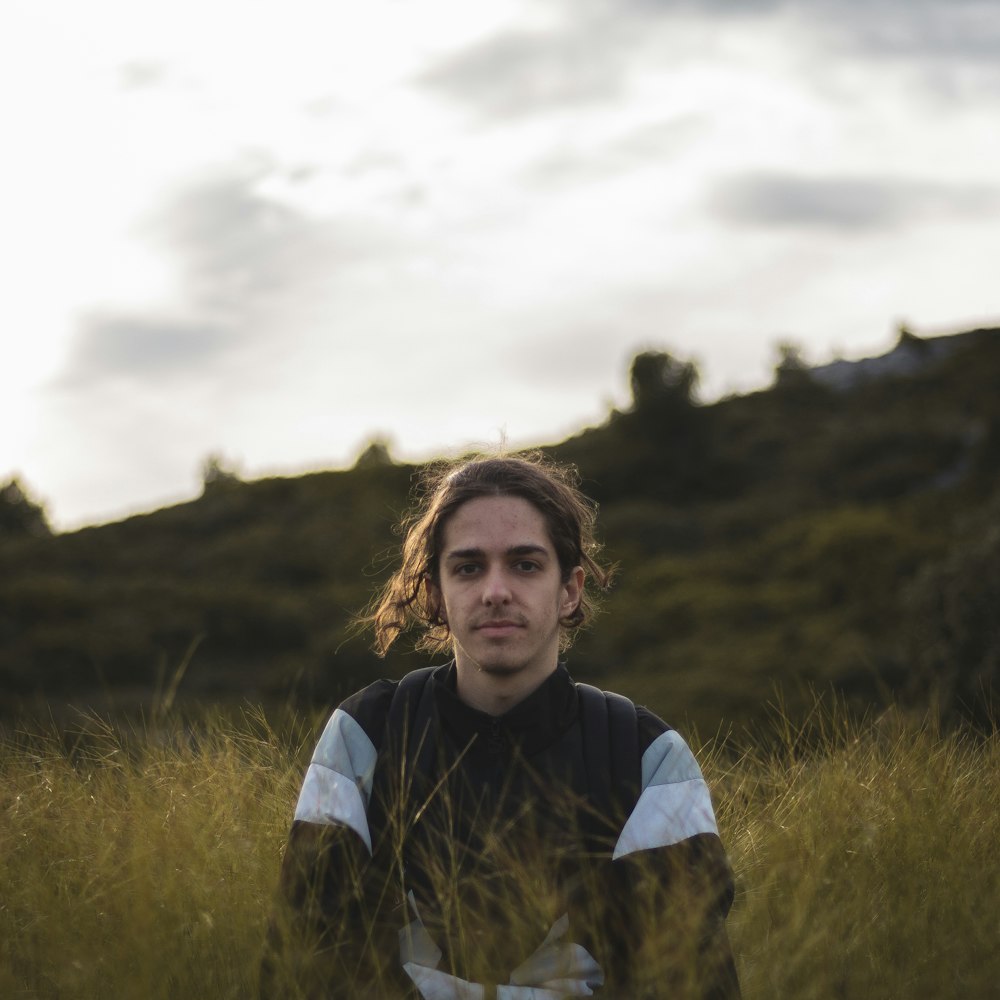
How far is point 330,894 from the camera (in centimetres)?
273

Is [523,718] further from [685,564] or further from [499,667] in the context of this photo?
[685,564]

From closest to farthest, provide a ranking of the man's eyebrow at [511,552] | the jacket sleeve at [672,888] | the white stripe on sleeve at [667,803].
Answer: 1. the jacket sleeve at [672,888]
2. the white stripe on sleeve at [667,803]
3. the man's eyebrow at [511,552]

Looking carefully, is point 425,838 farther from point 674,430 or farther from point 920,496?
point 674,430

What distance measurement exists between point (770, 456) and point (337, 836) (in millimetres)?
29308

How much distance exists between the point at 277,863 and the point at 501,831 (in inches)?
36.4

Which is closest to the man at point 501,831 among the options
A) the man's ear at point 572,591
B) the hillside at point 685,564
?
the man's ear at point 572,591

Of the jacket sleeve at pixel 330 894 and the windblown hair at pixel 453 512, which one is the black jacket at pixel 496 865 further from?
the windblown hair at pixel 453 512

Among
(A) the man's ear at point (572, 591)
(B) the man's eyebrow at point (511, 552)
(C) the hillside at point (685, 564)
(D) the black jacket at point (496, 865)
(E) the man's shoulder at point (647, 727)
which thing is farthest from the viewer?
(C) the hillside at point (685, 564)

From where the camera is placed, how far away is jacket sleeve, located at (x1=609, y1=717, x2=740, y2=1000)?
2.38 meters

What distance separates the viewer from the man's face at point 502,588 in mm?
2934

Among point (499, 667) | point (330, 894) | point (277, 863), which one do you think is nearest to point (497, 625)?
point (499, 667)

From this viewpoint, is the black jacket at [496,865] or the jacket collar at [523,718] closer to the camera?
the black jacket at [496,865]

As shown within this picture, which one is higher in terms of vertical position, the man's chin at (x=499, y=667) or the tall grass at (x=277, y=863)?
the man's chin at (x=499, y=667)

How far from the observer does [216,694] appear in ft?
59.9
